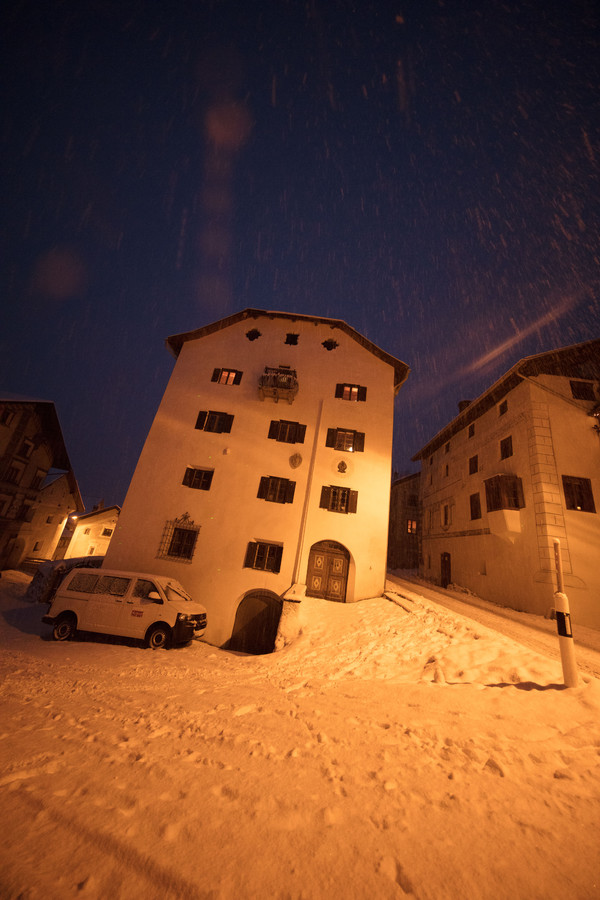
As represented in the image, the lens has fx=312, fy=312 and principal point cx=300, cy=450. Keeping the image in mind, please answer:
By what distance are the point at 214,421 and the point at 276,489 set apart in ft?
15.6

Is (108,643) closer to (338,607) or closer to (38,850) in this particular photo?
(338,607)

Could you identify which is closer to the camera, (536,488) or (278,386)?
(536,488)

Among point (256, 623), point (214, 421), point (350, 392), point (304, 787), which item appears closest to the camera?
point (304, 787)

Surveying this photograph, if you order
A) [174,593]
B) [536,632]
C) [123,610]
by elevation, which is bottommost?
[123,610]

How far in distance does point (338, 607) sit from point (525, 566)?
28.5 feet

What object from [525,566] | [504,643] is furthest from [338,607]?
[525,566]

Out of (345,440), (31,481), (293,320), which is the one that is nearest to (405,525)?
(345,440)

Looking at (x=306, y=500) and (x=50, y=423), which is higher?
(x=50, y=423)

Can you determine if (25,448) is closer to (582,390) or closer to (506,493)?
(506,493)

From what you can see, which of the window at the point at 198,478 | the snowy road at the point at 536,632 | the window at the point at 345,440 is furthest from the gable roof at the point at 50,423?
the snowy road at the point at 536,632

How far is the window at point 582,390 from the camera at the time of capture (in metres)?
14.7

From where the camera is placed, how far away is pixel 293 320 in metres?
17.5

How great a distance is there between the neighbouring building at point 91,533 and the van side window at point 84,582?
17.9m

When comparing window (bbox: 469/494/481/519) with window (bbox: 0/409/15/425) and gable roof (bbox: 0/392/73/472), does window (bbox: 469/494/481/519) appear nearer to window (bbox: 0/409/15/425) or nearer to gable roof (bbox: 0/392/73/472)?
gable roof (bbox: 0/392/73/472)
